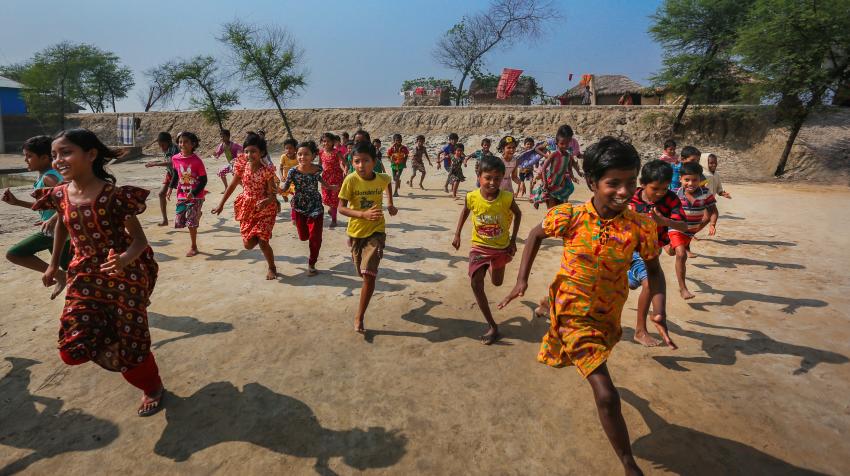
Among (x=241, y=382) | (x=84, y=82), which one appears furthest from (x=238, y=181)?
(x=84, y=82)

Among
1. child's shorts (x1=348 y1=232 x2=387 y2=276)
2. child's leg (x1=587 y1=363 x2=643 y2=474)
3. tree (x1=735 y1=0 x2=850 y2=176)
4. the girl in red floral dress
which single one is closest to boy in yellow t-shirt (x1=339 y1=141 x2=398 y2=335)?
child's shorts (x1=348 y1=232 x2=387 y2=276)

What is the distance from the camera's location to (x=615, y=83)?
3484 cm

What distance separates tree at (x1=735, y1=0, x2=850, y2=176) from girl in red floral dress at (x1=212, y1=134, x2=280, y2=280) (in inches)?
816

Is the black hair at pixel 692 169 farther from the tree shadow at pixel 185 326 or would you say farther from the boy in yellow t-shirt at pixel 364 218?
the tree shadow at pixel 185 326

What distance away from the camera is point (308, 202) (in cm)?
588

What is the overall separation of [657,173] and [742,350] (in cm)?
178

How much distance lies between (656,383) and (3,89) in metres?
54.1

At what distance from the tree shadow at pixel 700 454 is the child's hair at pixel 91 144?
391 cm

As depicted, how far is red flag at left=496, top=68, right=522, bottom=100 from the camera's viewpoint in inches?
1497

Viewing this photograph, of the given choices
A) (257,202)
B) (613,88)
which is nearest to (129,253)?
(257,202)

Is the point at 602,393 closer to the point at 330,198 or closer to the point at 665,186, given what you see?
the point at 665,186

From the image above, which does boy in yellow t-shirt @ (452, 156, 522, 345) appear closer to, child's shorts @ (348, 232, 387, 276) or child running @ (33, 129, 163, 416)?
child's shorts @ (348, 232, 387, 276)

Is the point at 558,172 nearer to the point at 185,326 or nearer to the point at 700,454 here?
the point at 700,454

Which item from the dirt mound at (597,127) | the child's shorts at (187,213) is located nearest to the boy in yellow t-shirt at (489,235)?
the child's shorts at (187,213)
